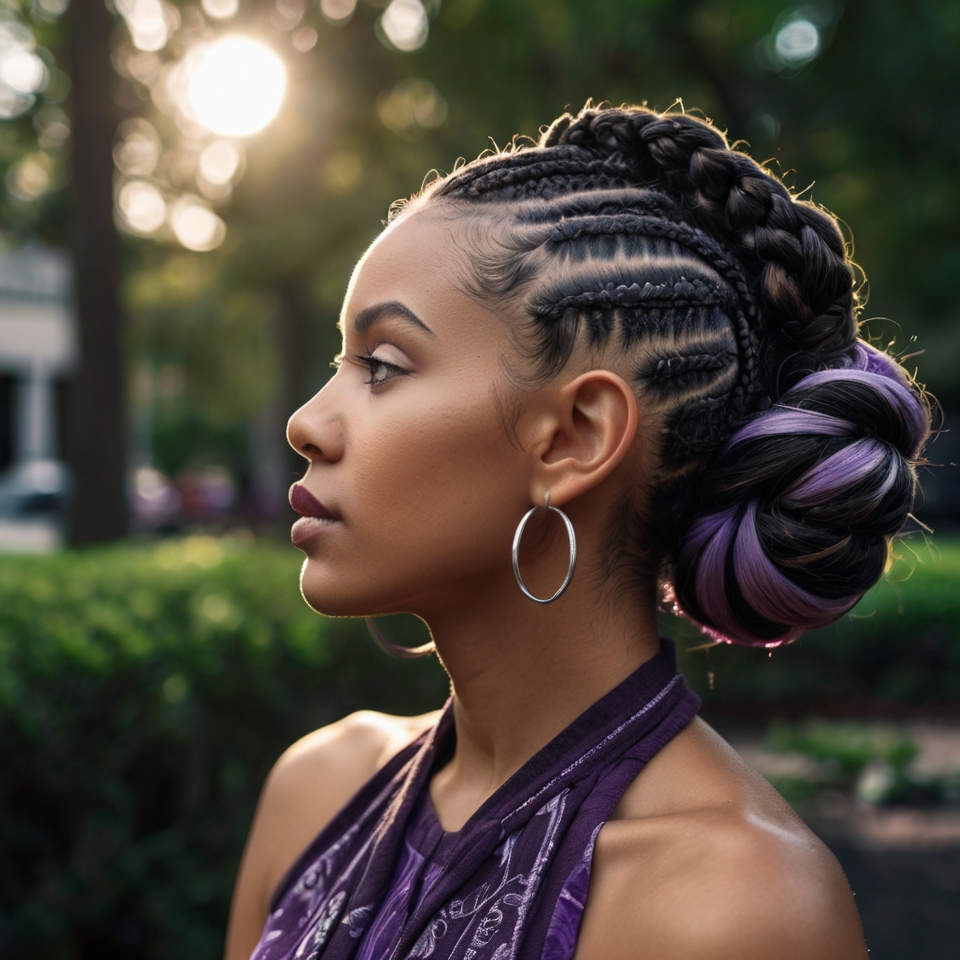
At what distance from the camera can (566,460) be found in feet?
5.83

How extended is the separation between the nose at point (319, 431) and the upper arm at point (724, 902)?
2.58ft

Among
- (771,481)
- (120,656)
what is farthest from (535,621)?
(120,656)

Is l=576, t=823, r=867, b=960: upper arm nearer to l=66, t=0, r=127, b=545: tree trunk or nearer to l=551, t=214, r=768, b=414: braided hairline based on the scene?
l=551, t=214, r=768, b=414: braided hairline

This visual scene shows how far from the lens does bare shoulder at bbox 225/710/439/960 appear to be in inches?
89.0

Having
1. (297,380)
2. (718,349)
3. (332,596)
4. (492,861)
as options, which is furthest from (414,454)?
(297,380)

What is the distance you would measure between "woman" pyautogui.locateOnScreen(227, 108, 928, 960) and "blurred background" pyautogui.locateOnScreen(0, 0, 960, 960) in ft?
0.84

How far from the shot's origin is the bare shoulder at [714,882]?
1424mm

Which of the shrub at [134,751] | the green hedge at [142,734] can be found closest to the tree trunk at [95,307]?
the green hedge at [142,734]

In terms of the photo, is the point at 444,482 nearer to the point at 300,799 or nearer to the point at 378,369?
the point at 378,369

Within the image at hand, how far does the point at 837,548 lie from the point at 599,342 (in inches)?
20.1

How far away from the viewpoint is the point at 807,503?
1.76 meters

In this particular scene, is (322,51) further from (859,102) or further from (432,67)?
(859,102)

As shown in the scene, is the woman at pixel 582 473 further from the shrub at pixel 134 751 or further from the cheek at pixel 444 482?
the shrub at pixel 134 751

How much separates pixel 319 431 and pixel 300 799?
2.99ft
